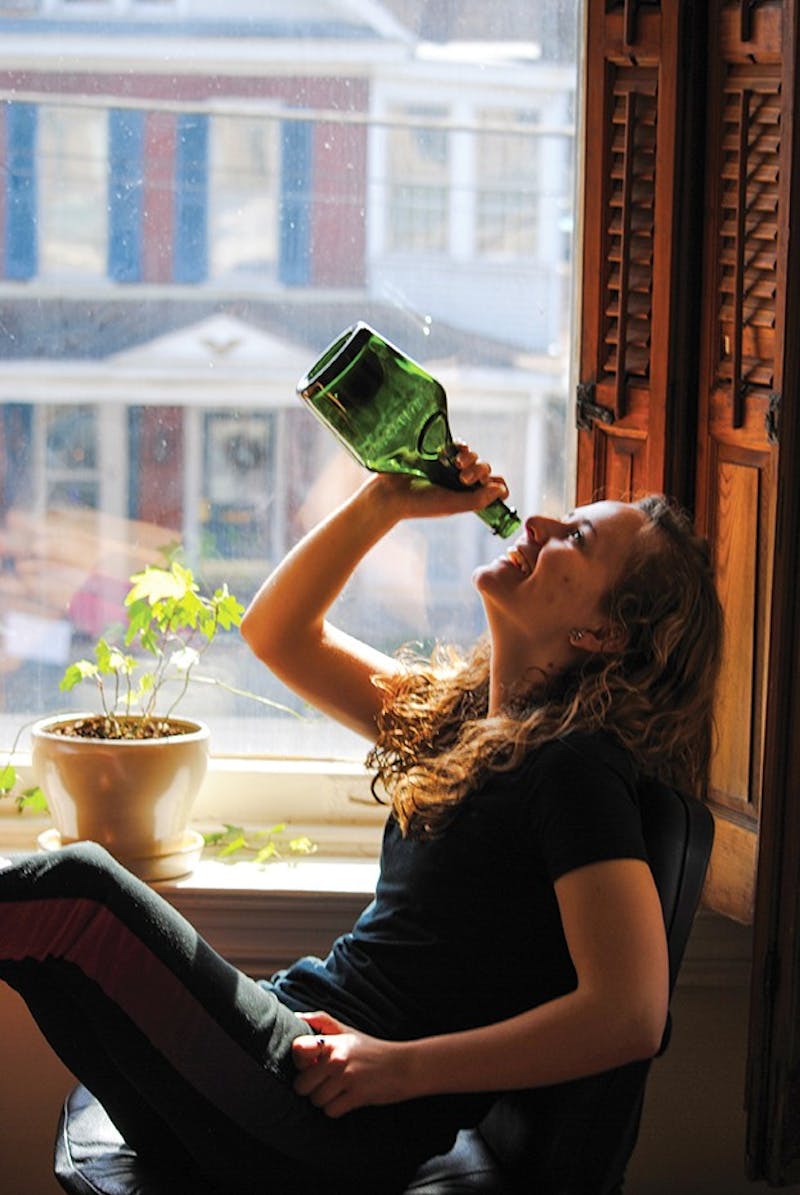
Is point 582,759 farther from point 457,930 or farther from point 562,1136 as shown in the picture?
point 562,1136

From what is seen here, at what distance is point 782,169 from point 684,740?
1.96 feet

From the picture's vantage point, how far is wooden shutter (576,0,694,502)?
2023 mm

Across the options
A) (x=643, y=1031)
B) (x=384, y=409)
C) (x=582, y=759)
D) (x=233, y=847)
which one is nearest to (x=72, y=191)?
(x=384, y=409)

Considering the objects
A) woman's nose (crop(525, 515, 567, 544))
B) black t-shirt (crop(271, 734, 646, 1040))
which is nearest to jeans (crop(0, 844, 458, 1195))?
black t-shirt (crop(271, 734, 646, 1040))

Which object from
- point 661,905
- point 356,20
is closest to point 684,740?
point 661,905

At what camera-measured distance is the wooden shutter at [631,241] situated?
202 centimetres

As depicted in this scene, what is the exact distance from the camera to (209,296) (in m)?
2.38

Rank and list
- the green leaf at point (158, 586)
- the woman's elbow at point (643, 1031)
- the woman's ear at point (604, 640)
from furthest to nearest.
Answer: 1. the green leaf at point (158, 586)
2. the woman's ear at point (604, 640)
3. the woman's elbow at point (643, 1031)

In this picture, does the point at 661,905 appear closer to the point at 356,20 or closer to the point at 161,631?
the point at 161,631

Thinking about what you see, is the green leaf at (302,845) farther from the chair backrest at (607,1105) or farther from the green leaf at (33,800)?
the chair backrest at (607,1105)

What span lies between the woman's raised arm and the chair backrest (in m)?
0.44

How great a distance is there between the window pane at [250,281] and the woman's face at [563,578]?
25.3 inches

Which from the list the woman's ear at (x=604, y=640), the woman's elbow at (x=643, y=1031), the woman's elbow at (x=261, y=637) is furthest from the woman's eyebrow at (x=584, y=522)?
the woman's elbow at (x=643, y=1031)

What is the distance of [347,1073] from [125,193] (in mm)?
1357
